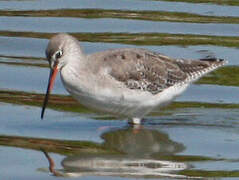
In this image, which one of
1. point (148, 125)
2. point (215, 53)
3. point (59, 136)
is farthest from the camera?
point (215, 53)

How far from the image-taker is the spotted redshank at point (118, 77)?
12.1 meters

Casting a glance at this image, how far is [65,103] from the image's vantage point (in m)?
13.5

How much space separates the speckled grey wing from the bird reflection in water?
66cm

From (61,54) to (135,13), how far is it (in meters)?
5.38

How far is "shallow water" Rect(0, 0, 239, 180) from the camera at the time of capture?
1076cm

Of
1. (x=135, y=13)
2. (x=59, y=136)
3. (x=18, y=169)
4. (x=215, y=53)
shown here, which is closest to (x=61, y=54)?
(x=59, y=136)

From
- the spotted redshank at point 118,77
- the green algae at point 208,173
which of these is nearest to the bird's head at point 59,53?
the spotted redshank at point 118,77

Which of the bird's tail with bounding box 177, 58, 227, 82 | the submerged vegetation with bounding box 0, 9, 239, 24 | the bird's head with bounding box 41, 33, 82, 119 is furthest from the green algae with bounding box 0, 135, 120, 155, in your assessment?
the submerged vegetation with bounding box 0, 9, 239, 24

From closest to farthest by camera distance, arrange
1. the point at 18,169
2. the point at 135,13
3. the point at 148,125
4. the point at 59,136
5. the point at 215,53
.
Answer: the point at 18,169
the point at 59,136
the point at 148,125
the point at 215,53
the point at 135,13

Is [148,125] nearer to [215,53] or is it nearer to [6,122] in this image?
[6,122]

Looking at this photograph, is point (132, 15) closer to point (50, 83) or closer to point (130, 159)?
point (50, 83)

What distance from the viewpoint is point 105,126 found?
12680 mm

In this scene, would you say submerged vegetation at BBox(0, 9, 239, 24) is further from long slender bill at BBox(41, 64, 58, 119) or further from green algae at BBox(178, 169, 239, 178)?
green algae at BBox(178, 169, 239, 178)

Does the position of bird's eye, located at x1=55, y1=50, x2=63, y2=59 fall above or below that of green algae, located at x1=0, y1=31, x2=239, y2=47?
below
